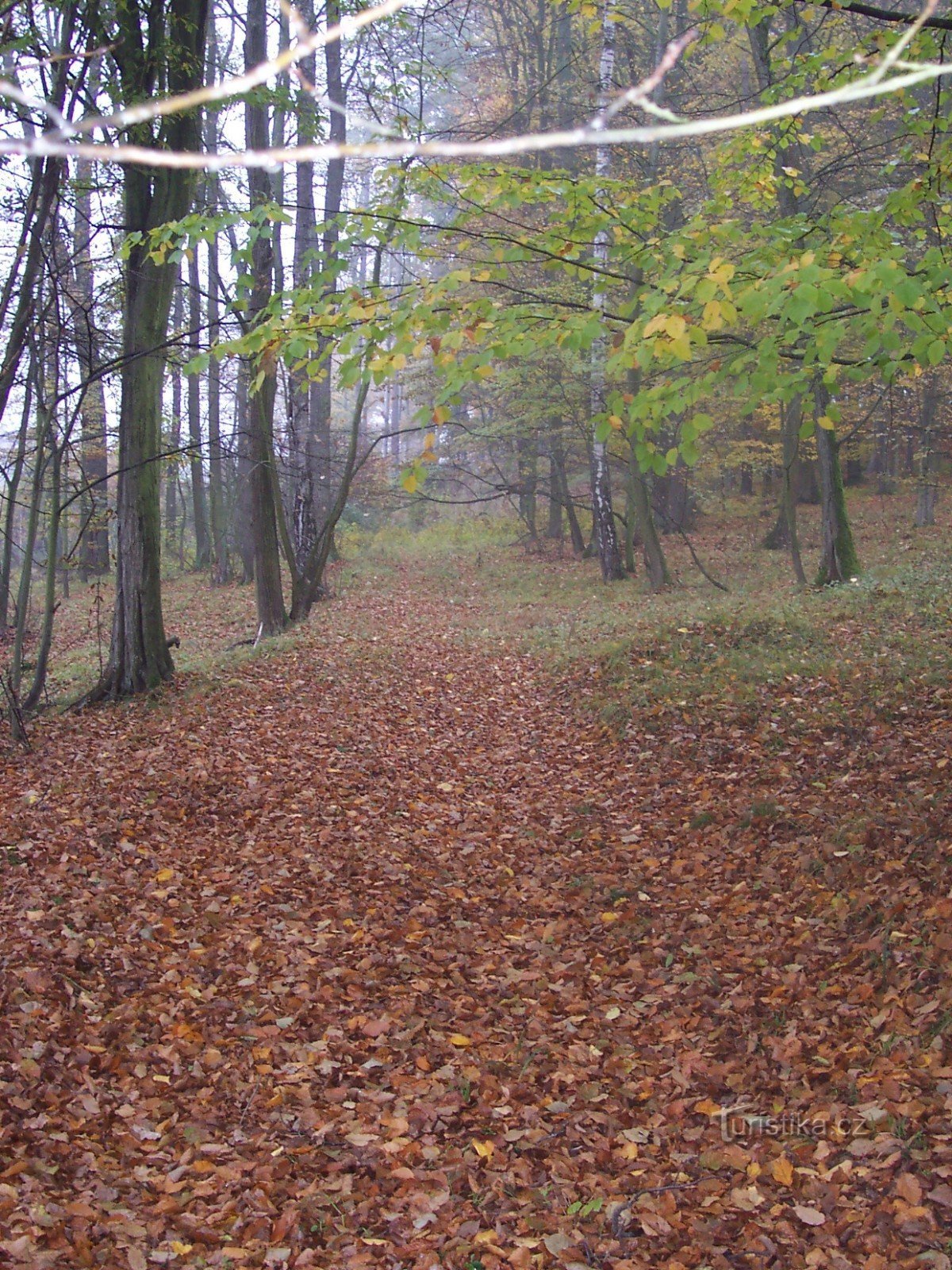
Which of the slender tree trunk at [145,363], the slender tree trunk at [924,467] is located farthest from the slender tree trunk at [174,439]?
the slender tree trunk at [924,467]

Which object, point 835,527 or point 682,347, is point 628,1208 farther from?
point 835,527

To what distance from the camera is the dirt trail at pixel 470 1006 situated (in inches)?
122

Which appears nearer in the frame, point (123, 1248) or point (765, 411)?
point (123, 1248)

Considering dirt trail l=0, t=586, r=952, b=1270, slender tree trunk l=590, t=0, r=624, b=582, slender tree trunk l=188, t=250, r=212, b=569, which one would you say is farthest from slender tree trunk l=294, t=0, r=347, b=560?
dirt trail l=0, t=586, r=952, b=1270

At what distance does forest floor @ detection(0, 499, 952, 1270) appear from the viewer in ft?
10.2

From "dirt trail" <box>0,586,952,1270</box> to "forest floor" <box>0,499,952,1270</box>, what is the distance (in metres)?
0.02

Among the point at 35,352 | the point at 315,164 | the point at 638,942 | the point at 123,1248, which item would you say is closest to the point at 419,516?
the point at 315,164

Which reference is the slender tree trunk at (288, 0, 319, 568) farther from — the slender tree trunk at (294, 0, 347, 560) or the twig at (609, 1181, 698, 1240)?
the twig at (609, 1181, 698, 1240)

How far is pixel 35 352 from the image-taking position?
7801 mm

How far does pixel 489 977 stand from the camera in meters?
4.73

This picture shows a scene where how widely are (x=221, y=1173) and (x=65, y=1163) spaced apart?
0.56 meters

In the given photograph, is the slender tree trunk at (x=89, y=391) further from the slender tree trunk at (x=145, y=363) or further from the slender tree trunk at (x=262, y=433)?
the slender tree trunk at (x=262, y=433)

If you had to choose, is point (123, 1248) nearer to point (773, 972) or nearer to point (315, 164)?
point (773, 972)

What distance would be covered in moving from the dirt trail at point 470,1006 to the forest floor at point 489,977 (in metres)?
0.02
